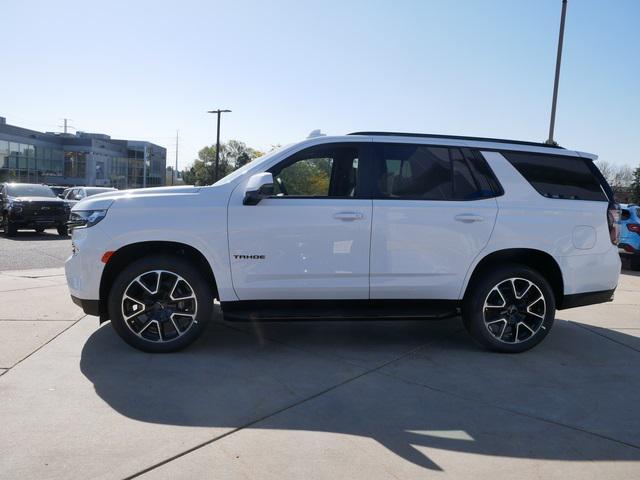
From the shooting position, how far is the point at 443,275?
15.9 feet

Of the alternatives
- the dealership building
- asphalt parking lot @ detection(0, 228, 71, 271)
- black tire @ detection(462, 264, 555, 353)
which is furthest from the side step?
the dealership building

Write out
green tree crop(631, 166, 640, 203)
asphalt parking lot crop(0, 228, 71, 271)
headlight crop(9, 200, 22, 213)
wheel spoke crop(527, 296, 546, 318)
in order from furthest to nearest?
green tree crop(631, 166, 640, 203) < headlight crop(9, 200, 22, 213) < asphalt parking lot crop(0, 228, 71, 271) < wheel spoke crop(527, 296, 546, 318)

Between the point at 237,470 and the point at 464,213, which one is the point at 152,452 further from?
the point at 464,213

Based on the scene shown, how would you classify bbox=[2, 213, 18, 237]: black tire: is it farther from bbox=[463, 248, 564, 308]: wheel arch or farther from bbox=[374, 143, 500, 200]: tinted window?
bbox=[463, 248, 564, 308]: wheel arch

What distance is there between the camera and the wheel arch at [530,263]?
498cm

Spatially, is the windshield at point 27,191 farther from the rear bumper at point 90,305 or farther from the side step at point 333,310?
the side step at point 333,310

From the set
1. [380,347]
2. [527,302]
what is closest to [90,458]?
[380,347]

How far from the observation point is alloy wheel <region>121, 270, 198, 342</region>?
15.0 ft

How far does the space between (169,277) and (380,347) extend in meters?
2.04

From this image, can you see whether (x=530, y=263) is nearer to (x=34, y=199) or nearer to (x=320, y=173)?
(x=320, y=173)

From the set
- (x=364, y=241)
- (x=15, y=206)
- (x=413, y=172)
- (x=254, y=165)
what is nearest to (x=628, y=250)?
(x=413, y=172)

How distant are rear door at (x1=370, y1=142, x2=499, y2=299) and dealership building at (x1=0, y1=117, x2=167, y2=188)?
5458 centimetres

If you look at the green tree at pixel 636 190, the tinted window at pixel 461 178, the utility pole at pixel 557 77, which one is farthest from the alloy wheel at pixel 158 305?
the green tree at pixel 636 190

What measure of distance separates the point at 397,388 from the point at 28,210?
54.4 feet
